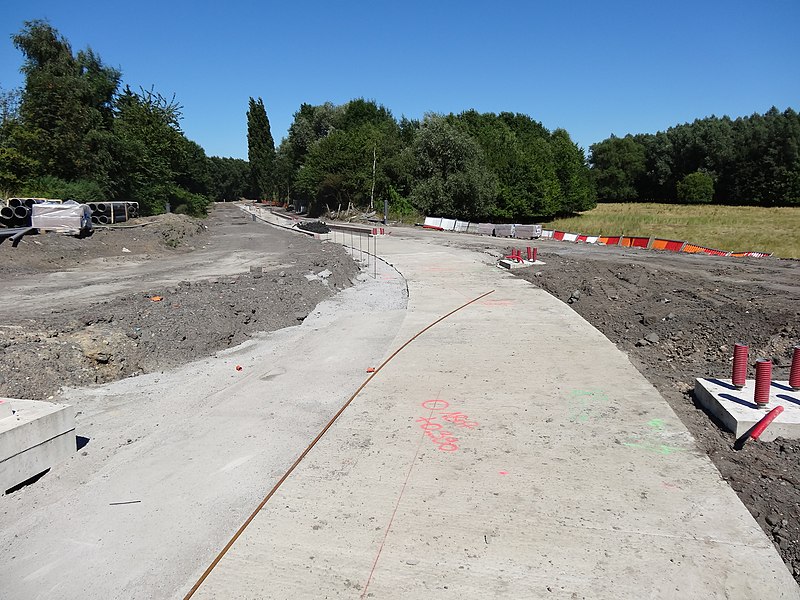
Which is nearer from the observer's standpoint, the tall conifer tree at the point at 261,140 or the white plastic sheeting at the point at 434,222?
the white plastic sheeting at the point at 434,222

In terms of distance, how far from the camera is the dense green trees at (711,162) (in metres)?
78.7

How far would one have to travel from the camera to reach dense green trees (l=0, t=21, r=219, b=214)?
3744 centimetres

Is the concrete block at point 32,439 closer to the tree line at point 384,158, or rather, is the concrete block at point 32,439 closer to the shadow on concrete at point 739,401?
the shadow on concrete at point 739,401

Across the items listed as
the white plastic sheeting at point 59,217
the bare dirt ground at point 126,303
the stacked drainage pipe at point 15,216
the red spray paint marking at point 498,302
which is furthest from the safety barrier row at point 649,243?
the stacked drainage pipe at point 15,216

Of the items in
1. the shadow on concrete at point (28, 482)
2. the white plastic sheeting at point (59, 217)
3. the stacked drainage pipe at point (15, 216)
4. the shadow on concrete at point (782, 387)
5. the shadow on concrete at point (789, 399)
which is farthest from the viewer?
the white plastic sheeting at point (59, 217)

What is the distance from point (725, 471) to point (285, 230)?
44839mm

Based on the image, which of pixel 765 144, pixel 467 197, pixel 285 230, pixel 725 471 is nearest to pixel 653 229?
pixel 467 197

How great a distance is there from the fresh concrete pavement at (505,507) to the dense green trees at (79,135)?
37.0 metres

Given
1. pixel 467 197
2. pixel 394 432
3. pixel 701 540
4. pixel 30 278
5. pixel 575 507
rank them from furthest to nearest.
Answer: pixel 467 197, pixel 30 278, pixel 394 432, pixel 575 507, pixel 701 540

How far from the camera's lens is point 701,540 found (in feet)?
14.3

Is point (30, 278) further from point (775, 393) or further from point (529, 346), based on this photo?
point (775, 393)

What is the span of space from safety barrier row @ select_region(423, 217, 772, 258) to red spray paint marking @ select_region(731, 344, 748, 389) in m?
25.9

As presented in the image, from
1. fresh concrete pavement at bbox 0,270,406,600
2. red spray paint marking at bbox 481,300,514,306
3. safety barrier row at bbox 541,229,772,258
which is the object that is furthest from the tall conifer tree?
fresh concrete pavement at bbox 0,270,406,600

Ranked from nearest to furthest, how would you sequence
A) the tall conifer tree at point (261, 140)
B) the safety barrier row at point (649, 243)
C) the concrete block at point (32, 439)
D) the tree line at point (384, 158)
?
the concrete block at point (32, 439) < the safety barrier row at point (649, 243) < the tree line at point (384, 158) < the tall conifer tree at point (261, 140)
